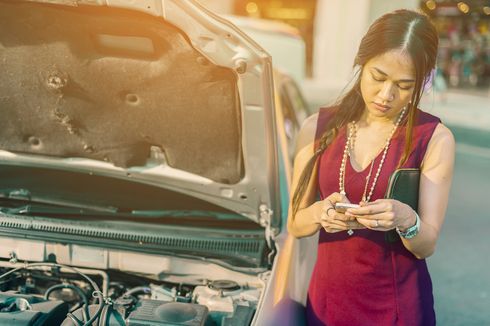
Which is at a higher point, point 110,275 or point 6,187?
point 6,187

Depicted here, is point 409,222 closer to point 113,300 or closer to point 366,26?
point 113,300

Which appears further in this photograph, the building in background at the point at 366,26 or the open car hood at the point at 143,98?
the building in background at the point at 366,26

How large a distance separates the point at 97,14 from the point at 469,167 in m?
5.94

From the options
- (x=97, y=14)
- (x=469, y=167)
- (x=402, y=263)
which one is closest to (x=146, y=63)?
(x=97, y=14)

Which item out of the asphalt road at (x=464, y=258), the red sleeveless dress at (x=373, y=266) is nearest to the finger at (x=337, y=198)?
the red sleeveless dress at (x=373, y=266)

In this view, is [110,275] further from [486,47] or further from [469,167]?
[486,47]

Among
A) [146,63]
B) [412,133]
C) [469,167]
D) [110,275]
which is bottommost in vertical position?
[469,167]

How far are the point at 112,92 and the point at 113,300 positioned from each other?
2.39ft

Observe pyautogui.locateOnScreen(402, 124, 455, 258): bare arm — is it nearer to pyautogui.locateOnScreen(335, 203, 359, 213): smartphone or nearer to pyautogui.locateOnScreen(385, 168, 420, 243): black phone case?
pyautogui.locateOnScreen(385, 168, 420, 243): black phone case

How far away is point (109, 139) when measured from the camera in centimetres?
197

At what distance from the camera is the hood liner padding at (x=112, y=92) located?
5.49 feet

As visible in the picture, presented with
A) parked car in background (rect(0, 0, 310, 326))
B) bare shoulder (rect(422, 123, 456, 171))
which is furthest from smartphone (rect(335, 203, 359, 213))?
parked car in background (rect(0, 0, 310, 326))

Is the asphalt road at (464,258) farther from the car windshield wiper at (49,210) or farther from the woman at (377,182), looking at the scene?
the car windshield wiper at (49,210)

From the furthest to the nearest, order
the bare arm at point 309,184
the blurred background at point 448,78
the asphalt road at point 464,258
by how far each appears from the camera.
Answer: the blurred background at point 448,78
the asphalt road at point 464,258
the bare arm at point 309,184
